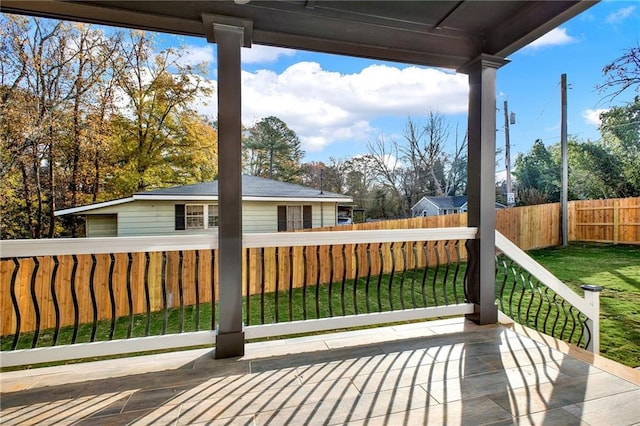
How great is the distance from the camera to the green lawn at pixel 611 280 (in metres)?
3.38

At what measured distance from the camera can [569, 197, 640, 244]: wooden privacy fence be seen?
27.4ft

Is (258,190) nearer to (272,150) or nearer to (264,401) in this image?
(272,150)

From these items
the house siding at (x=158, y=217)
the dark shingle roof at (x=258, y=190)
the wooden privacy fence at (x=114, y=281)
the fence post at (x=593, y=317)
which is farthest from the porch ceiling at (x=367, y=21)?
the house siding at (x=158, y=217)

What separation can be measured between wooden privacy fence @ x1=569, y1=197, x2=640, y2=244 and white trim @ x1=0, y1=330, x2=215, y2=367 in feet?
36.3

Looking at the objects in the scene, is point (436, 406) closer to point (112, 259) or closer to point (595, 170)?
point (112, 259)

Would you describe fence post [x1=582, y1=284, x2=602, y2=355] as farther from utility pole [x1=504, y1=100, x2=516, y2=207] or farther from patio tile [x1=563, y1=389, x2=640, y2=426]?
utility pole [x1=504, y1=100, x2=516, y2=207]

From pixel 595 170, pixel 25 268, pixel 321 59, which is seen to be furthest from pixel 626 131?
pixel 25 268

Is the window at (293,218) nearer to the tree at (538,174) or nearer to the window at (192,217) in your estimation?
the window at (192,217)

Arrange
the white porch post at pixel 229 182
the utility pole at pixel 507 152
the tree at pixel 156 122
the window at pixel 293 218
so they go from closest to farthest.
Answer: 1. the white porch post at pixel 229 182
2. the tree at pixel 156 122
3. the window at pixel 293 218
4. the utility pole at pixel 507 152

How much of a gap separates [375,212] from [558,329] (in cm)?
402

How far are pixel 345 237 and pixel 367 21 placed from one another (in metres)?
1.72

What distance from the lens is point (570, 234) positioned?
9.56 meters

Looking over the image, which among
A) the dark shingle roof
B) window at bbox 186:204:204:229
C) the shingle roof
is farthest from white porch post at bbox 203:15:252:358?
the shingle roof

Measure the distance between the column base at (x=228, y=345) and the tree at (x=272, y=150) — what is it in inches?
185
